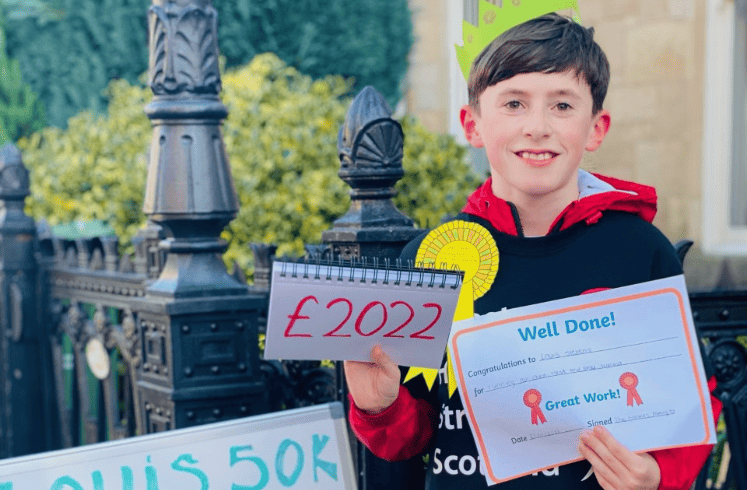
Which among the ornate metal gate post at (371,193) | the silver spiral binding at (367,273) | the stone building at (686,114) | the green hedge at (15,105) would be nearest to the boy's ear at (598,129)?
the silver spiral binding at (367,273)

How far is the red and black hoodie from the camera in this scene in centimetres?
174

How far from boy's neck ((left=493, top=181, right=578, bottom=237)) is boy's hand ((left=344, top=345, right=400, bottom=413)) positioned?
410mm

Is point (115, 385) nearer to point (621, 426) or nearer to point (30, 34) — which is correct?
point (621, 426)

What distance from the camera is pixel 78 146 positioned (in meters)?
6.53

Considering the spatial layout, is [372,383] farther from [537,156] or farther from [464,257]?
[537,156]

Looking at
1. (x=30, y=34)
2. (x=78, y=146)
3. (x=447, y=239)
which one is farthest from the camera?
(x=30, y=34)

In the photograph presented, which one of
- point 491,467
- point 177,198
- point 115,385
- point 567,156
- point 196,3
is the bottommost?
point 115,385

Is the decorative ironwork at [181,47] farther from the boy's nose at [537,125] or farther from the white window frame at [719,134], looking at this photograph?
the white window frame at [719,134]

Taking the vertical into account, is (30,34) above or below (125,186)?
above

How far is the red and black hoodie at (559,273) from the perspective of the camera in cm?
174

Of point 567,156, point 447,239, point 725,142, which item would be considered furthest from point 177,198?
point 725,142

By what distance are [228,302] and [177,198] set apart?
39cm

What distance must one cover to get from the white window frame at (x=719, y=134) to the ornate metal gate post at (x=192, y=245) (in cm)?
498

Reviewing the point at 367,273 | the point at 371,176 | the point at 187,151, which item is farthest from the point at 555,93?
the point at 187,151
